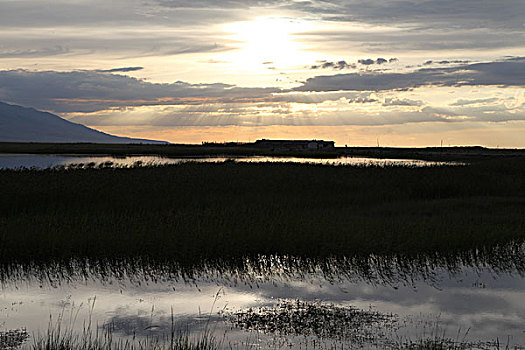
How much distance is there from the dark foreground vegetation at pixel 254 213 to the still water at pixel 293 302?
1453mm

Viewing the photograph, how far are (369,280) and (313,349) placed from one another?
19.5ft

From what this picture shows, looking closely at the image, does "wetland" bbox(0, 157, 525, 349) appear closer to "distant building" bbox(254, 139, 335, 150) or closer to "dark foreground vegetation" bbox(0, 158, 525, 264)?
"dark foreground vegetation" bbox(0, 158, 525, 264)

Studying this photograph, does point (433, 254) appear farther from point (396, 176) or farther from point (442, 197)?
point (396, 176)

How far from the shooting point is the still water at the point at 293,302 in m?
11.5

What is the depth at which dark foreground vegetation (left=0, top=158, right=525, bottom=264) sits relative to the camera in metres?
19.0

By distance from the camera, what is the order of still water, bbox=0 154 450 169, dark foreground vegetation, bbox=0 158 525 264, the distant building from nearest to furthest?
dark foreground vegetation, bbox=0 158 525 264
still water, bbox=0 154 450 169
the distant building

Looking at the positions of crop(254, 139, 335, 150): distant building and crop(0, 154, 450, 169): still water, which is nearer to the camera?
crop(0, 154, 450, 169): still water

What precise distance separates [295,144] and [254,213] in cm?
16916

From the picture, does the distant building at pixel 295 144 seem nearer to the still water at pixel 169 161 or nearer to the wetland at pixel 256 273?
the still water at pixel 169 161

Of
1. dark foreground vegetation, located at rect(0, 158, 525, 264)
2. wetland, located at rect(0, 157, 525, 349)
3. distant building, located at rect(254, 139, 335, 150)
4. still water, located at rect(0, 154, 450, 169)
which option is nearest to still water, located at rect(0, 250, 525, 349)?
wetland, located at rect(0, 157, 525, 349)

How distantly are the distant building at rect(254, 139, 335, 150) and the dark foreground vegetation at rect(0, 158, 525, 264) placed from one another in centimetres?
12849

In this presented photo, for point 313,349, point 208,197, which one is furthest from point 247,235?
point 208,197

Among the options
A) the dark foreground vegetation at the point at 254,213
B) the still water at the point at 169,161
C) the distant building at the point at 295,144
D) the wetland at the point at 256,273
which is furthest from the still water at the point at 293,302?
the distant building at the point at 295,144

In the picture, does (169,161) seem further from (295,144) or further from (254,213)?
(295,144)
